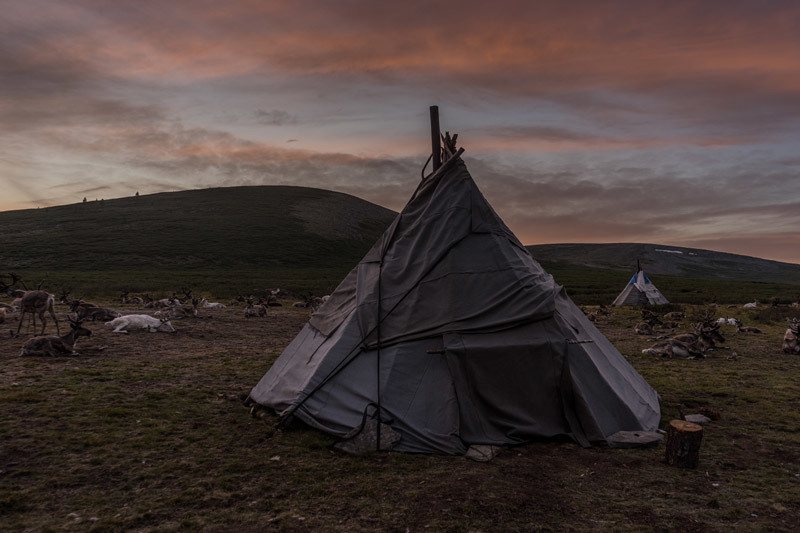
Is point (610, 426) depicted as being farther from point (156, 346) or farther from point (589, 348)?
point (156, 346)

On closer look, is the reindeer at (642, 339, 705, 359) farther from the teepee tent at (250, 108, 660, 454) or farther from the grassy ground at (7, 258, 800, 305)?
the grassy ground at (7, 258, 800, 305)

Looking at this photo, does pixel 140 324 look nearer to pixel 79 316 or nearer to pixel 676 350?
pixel 79 316

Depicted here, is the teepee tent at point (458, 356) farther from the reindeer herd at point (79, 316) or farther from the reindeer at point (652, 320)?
the reindeer at point (652, 320)

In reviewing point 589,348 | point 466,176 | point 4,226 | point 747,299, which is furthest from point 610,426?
point 4,226

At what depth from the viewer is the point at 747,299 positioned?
55.4 meters

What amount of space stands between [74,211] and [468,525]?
141 metres

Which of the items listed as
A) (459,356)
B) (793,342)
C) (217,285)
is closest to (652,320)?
(793,342)

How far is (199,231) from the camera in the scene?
108 metres

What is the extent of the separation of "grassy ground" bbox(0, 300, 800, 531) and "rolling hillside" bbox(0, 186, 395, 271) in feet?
256

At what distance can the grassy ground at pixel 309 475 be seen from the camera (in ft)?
21.0

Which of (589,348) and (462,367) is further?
(589,348)

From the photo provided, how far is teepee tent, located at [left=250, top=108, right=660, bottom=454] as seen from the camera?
9195 millimetres

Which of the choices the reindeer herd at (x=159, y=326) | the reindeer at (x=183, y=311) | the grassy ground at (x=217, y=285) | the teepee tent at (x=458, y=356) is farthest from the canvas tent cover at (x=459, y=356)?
the grassy ground at (x=217, y=285)

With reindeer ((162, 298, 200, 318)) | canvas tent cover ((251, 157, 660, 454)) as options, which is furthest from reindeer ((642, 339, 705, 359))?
reindeer ((162, 298, 200, 318))
